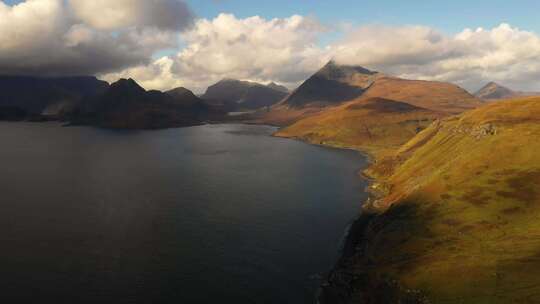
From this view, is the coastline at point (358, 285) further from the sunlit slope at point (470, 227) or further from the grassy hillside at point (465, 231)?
the sunlit slope at point (470, 227)

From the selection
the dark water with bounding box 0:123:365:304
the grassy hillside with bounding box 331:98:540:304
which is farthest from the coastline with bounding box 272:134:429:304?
the dark water with bounding box 0:123:365:304

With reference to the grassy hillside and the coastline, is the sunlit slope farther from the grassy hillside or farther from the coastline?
the coastline

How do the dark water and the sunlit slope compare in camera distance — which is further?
the dark water

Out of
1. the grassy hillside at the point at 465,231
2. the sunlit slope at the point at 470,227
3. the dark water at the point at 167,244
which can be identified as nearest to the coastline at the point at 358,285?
the grassy hillside at the point at 465,231

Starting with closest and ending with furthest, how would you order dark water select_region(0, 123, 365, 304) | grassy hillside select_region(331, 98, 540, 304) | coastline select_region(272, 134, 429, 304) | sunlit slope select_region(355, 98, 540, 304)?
sunlit slope select_region(355, 98, 540, 304)
grassy hillside select_region(331, 98, 540, 304)
coastline select_region(272, 134, 429, 304)
dark water select_region(0, 123, 365, 304)

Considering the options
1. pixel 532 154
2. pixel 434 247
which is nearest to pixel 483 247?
pixel 434 247

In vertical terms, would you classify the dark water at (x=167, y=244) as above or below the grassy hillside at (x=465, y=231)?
below
